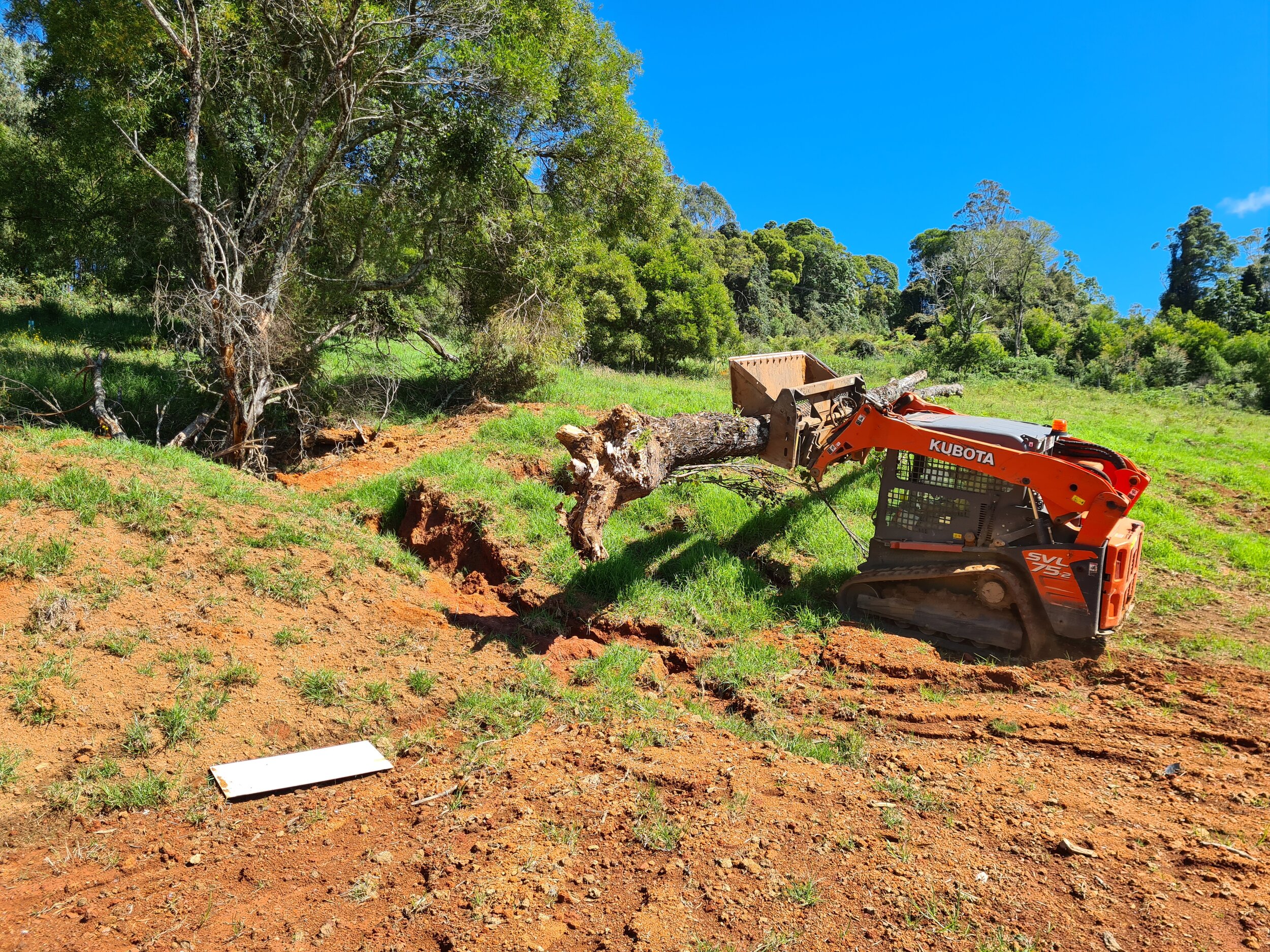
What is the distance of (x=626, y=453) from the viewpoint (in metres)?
5.48

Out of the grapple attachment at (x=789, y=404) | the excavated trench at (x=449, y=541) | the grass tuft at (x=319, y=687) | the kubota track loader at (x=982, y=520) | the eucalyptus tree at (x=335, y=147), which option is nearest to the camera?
the grass tuft at (x=319, y=687)

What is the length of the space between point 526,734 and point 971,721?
3.26 metres

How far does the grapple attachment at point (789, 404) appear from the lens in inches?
270

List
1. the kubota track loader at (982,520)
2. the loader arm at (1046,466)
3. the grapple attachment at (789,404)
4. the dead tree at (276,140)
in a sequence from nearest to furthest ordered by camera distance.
→ the loader arm at (1046,466)
the kubota track loader at (982,520)
the grapple attachment at (789,404)
the dead tree at (276,140)

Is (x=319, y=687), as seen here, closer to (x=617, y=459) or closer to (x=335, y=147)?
(x=617, y=459)

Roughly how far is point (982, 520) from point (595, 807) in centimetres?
427

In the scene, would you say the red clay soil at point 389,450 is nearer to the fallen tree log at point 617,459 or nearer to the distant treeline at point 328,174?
the distant treeline at point 328,174

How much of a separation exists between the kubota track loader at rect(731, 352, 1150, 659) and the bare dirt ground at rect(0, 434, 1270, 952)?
0.53 m

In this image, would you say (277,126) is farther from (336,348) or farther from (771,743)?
(771,743)

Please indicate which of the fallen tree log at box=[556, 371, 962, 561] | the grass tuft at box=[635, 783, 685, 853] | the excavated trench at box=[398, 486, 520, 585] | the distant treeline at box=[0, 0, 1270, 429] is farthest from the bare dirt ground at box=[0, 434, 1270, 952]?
the distant treeline at box=[0, 0, 1270, 429]

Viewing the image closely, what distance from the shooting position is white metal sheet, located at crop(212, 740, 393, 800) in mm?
3973

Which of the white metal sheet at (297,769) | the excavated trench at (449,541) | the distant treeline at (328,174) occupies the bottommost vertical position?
the white metal sheet at (297,769)

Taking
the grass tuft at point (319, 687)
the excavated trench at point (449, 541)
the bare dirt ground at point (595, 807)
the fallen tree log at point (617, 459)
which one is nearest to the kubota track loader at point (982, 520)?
the bare dirt ground at point (595, 807)

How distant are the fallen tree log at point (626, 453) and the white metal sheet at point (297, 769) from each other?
1.99m
